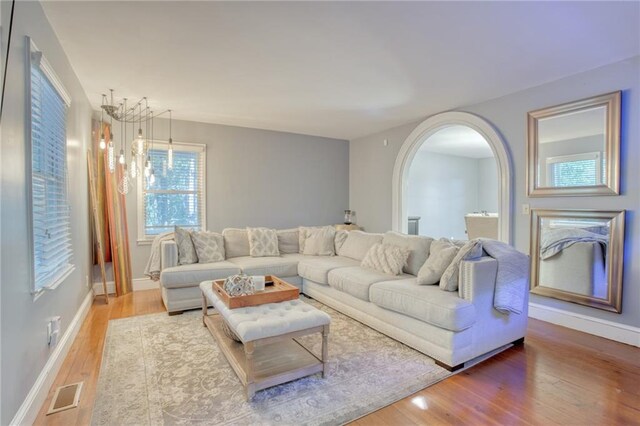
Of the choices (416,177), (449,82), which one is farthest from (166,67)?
(416,177)

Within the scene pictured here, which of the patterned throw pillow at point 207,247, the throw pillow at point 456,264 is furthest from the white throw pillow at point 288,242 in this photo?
the throw pillow at point 456,264

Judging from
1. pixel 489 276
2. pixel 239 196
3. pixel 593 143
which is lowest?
pixel 489 276

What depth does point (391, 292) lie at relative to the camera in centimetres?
283

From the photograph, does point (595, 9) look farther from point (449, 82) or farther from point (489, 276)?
point (489, 276)

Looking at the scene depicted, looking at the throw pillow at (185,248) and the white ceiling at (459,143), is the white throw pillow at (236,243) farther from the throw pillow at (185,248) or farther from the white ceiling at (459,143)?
the white ceiling at (459,143)

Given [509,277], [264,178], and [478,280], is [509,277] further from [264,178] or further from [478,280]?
[264,178]

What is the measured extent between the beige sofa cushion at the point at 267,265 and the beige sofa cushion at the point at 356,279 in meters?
0.83

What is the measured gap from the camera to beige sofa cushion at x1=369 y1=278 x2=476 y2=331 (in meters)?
2.34

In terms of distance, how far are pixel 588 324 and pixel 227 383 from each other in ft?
11.3

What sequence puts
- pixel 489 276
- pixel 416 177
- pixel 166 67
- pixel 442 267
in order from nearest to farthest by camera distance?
pixel 489 276, pixel 442 267, pixel 166 67, pixel 416 177

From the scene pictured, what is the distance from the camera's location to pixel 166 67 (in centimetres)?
310

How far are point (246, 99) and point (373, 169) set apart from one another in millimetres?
2815

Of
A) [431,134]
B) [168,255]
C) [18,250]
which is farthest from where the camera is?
[431,134]

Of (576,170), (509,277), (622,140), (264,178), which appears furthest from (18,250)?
(622,140)
